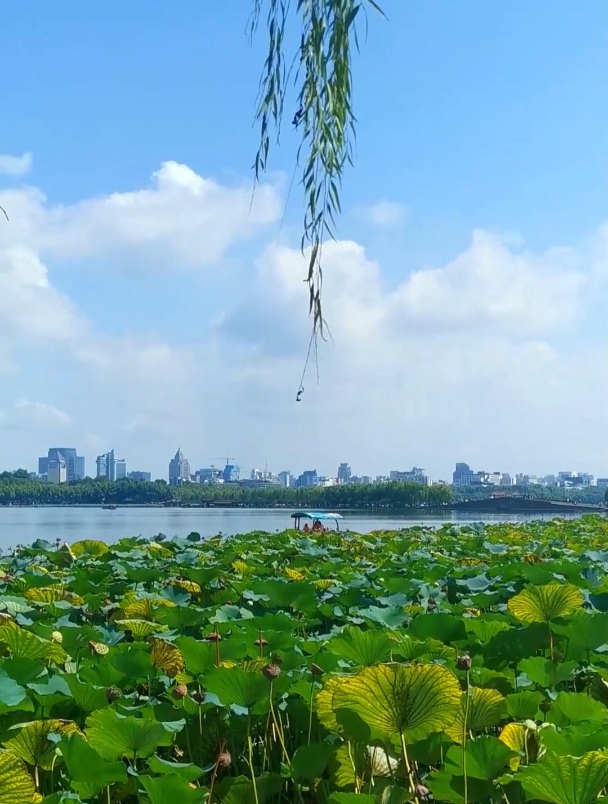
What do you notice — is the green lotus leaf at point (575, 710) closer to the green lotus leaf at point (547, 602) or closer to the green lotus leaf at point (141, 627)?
the green lotus leaf at point (547, 602)

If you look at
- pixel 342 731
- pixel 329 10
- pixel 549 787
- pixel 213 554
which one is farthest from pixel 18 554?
pixel 549 787

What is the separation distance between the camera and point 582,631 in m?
1.91

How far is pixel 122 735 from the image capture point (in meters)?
1.34

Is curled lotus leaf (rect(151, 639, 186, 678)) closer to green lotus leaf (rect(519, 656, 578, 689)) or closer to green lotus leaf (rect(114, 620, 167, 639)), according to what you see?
green lotus leaf (rect(114, 620, 167, 639))

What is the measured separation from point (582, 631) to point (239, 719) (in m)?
0.78

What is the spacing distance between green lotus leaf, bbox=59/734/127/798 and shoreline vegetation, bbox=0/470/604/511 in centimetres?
6267

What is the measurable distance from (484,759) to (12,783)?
65cm

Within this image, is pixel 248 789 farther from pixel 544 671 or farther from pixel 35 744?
pixel 544 671

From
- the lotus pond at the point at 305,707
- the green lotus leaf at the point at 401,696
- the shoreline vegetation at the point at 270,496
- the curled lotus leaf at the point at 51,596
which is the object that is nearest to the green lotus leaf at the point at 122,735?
the lotus pond at the point at 305,707

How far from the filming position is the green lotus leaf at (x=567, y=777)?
1.08 meters

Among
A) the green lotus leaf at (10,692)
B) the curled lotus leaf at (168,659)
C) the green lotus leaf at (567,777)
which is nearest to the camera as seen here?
the green lotus leaf at (567,777)

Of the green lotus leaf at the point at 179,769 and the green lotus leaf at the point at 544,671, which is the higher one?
the green lotus leaf at the point at 544,671

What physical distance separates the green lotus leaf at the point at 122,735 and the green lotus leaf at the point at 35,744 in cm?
9

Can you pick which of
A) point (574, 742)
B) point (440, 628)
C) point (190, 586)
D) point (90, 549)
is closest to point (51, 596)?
point (190, 586)
